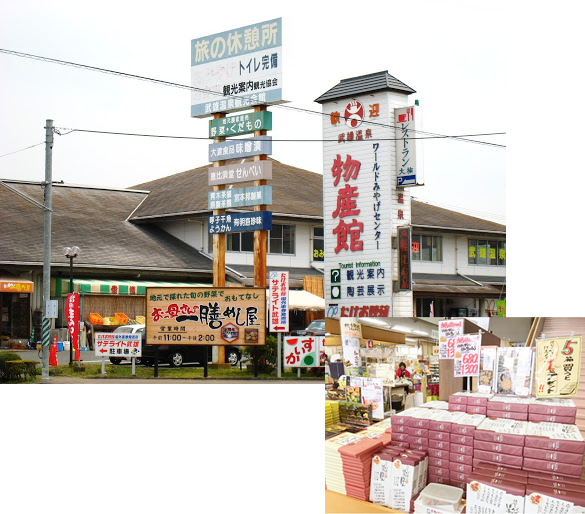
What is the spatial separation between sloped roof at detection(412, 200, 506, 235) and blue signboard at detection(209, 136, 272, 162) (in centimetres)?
192

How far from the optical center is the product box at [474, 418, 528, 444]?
3.48 meters

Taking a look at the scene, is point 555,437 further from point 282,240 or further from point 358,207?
point 282,240

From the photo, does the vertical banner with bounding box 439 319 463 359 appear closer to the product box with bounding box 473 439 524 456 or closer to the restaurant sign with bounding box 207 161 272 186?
the product box with bounding box 473 439 524 456

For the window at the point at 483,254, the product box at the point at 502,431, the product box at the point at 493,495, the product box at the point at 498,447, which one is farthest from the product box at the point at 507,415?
the window at the point at 483,254

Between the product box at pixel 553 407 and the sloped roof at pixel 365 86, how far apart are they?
5.53 m

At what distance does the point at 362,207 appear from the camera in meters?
8.66

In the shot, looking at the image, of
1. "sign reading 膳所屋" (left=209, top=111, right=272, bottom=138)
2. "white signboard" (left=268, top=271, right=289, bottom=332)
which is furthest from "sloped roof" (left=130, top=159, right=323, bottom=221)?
"white signboard" (left=268, top=271, right=289, bottom=332)

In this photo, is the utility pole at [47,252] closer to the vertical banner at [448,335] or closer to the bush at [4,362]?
the bush at [4,362]

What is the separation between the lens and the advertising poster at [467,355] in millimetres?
3717

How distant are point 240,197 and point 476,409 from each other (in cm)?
549

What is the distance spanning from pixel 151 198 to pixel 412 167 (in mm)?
2966

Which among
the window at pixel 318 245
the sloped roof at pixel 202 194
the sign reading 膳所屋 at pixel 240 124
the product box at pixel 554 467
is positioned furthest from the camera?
the window at pixel 318 245

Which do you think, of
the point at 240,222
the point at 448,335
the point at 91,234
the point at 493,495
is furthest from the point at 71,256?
the point at 493,495

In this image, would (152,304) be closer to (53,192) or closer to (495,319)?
(53,192)
